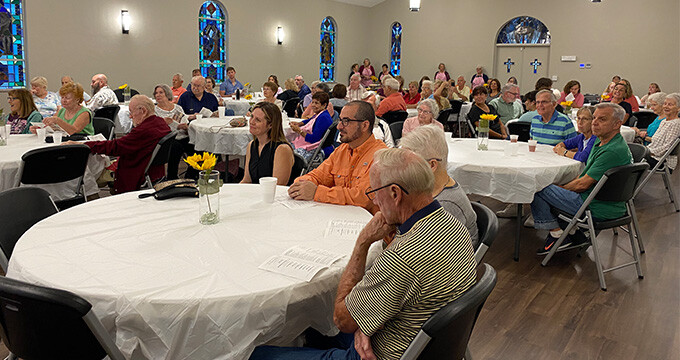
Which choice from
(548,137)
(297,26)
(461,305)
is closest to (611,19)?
(297,26)

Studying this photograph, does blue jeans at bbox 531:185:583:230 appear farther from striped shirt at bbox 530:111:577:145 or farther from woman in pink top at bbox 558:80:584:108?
woman in pink top at bbox 558:80:584:108

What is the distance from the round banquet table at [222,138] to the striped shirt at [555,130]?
259 cm

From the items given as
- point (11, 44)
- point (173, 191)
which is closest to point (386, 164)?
point (173, 191)

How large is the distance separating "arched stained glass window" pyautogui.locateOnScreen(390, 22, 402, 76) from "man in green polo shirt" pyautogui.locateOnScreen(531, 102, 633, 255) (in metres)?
14.2

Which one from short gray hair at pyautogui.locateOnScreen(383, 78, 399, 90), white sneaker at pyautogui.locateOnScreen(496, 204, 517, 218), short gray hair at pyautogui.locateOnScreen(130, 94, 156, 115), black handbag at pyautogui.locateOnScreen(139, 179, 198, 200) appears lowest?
white sneaker at pyautogui.locateOnScreen(496, 204, 517, 218)

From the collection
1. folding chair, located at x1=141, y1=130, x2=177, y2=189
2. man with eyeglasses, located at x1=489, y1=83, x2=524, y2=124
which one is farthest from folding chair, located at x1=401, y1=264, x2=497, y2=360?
man with eyeglasses, located at x1=489, y1=83, x2=524, y2=124

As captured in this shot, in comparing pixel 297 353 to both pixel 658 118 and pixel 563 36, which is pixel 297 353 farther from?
pixel 563 36

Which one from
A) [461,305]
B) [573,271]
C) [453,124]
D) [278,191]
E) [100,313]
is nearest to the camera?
[461,305]

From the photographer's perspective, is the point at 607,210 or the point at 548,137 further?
the point at 548,137

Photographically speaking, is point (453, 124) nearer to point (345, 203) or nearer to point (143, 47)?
point (143, 47)

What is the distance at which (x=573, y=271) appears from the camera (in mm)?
4012

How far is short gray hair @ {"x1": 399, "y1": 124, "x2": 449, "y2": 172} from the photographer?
7.81 feet

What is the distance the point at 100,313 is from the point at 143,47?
1109 centimetres

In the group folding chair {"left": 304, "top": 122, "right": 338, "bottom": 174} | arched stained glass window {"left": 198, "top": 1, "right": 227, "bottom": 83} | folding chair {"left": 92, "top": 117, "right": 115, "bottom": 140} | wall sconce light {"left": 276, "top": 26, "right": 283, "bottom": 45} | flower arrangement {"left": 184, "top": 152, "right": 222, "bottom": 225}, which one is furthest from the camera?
wall sconce light {"left": 276, "top": 26, "right": 283, "bottom": 45}
